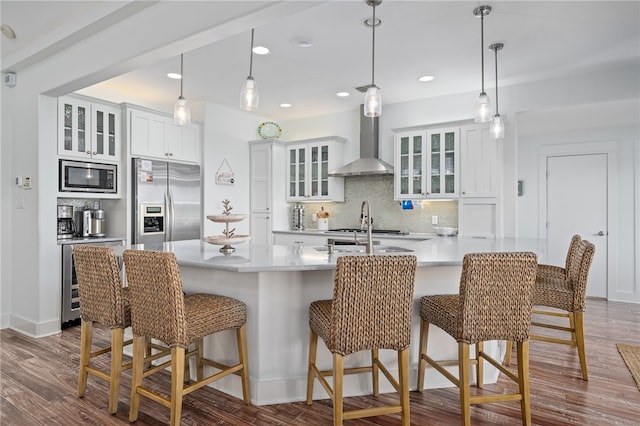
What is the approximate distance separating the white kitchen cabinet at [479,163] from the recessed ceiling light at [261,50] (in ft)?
8.25

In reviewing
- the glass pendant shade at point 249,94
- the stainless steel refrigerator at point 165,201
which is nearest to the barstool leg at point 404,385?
the glass pendant shade at point 249,94

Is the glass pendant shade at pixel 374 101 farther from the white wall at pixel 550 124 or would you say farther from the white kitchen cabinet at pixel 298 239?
the white kitchen cabinet at pixel 298 239

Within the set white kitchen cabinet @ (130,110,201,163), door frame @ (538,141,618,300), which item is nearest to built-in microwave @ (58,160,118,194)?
white kitchen cabinet @ (130,110,201,163)

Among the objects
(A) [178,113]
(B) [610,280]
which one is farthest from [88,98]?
(B) [610,280]

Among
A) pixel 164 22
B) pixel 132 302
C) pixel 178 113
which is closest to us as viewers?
pixel 132 302

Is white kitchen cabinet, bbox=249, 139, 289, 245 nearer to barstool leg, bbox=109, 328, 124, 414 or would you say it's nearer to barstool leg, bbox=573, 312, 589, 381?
barstool leg, bbox=109, 328, 124, 414

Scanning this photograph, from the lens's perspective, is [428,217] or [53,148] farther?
[428,217]

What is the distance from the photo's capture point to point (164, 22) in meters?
2.70

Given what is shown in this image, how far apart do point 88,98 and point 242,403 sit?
142 inches

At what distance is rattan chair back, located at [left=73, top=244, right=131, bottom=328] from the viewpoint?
231 centimetres

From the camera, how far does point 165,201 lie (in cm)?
484

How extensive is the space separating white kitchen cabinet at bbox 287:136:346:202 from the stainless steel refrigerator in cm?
147

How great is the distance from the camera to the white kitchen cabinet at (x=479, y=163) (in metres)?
4.60

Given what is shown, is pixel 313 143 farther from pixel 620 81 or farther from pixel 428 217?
pixel 620 81
